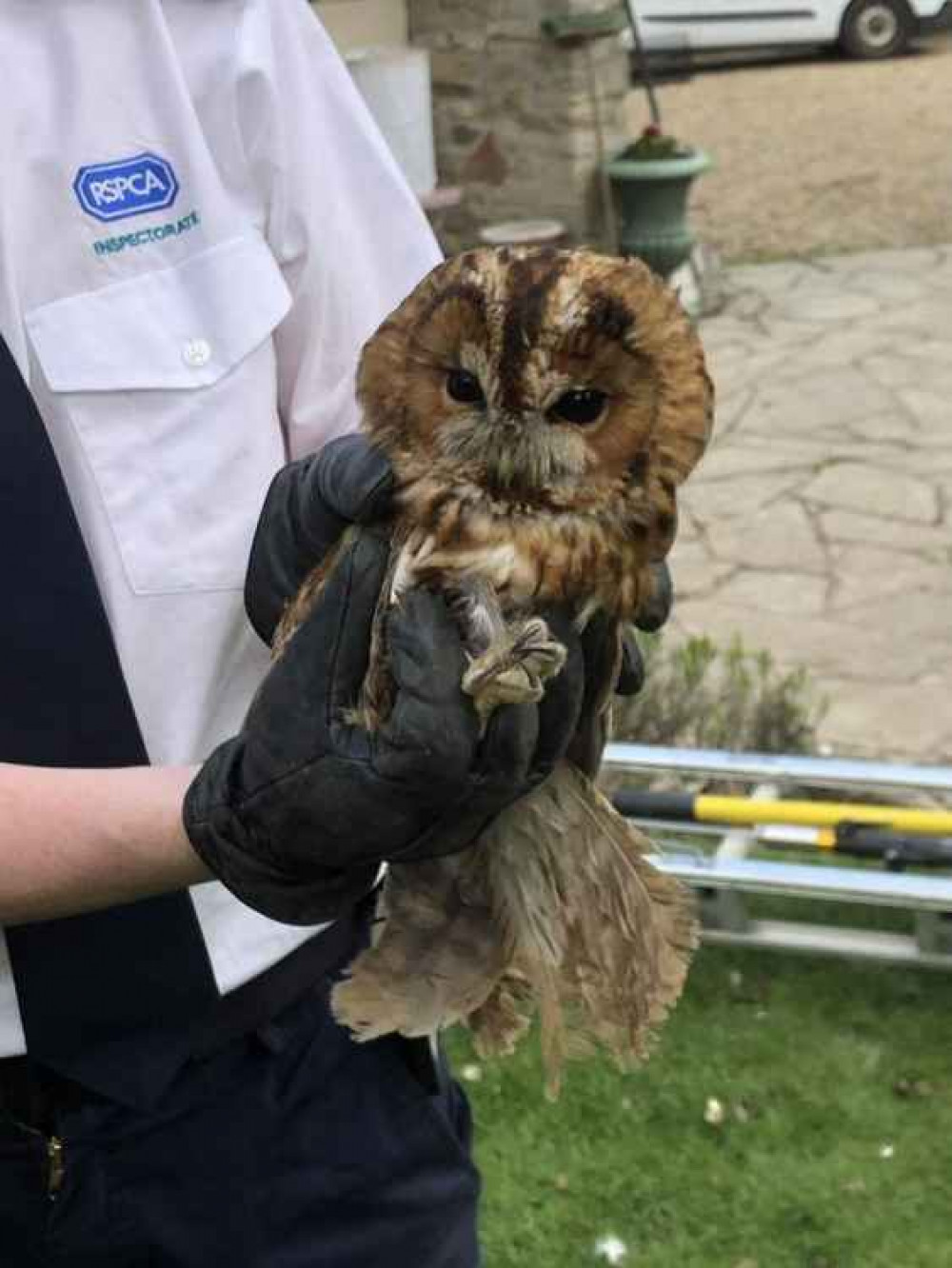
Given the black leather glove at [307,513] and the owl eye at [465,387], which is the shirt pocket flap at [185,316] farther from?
the owl eye at [465,387]

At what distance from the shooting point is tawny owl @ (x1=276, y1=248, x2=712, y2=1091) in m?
1.14

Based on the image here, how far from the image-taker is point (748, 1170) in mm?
3066

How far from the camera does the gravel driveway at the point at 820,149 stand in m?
10.1

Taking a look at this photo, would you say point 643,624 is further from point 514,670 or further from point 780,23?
point 780,23

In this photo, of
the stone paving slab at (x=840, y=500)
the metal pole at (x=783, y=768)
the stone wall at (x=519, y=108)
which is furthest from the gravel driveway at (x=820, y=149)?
the metal pole at (x=783, y=768)

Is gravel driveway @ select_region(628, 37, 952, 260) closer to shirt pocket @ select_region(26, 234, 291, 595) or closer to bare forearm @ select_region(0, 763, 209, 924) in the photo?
shirt pocket @ select_region(26, 234, 291, 595)

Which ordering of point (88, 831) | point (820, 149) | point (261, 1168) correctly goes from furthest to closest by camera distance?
1. point (820, 149)
2. point (261, 1168)
3. point (88, 831)

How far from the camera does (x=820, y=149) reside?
1245cm

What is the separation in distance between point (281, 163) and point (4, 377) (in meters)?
0.28

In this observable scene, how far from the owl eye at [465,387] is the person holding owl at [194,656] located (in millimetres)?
77

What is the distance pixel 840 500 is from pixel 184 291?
4999mm

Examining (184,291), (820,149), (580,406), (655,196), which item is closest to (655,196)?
(655,196)

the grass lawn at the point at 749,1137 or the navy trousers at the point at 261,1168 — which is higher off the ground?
the navy trousers at the point at 261,1168

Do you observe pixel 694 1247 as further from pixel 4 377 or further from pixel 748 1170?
pixel 4 377
